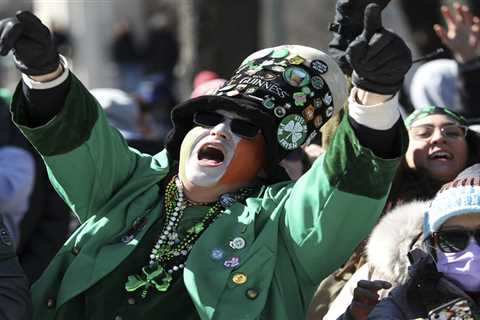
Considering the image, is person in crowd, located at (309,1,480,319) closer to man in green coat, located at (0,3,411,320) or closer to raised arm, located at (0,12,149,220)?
man in green coat, located at (0,3,411,320)

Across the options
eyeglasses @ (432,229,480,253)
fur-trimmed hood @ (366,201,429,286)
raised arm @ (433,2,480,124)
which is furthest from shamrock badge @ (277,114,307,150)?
raised arm @ (433,2,480,124)

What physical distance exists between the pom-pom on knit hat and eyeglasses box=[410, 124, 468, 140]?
26.6 inches

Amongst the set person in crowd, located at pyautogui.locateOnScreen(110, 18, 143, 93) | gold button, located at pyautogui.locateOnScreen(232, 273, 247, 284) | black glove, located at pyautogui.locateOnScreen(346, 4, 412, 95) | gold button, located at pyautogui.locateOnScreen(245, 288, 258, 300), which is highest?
black glove, located at pyautogui.locateOnScreen(346, 4, 412, 95)

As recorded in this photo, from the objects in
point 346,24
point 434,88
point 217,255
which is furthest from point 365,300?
point 434,88

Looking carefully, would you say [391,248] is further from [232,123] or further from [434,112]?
[434,112]

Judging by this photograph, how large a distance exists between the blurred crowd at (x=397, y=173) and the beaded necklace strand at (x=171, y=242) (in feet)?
1.44

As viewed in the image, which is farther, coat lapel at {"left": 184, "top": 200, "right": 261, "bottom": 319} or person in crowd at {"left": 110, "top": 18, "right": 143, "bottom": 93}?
person in crowd at {"left": 110, "top": 18, "right": 143, "bottom": 93}

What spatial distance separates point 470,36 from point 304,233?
2383 millimetres

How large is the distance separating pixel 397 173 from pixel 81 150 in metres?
1.25

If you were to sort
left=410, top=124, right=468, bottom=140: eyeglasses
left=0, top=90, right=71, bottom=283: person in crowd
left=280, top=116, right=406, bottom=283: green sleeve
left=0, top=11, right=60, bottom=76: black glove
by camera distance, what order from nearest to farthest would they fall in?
left=280, top=116, right=406, bottom=283: green sleeve, left=0, top=11, right=60, bottom=76: black glove, left=410, top=124, right=468, bottom=140: eyeglasses, left=0, top=90, right=71, bottom=283: person in crowd

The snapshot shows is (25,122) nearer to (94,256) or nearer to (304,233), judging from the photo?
(94,256)

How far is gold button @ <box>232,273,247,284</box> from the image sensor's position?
4.05m

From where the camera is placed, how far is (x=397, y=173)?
4.84 m

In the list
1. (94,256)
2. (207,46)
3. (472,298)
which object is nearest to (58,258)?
(94,256)
